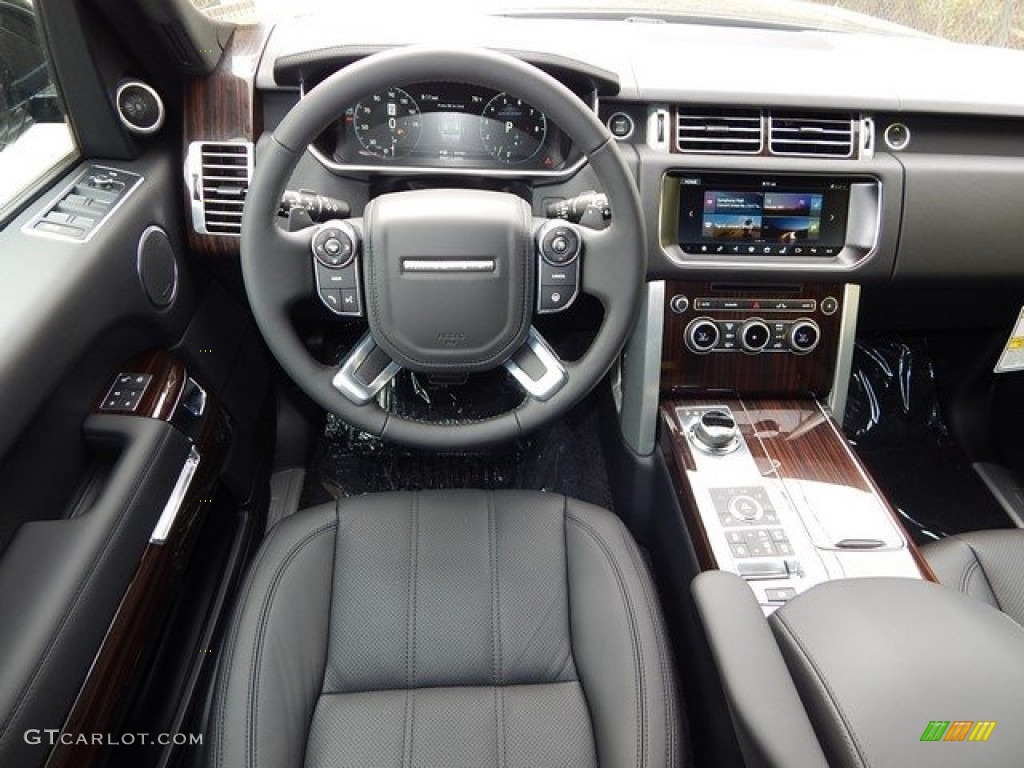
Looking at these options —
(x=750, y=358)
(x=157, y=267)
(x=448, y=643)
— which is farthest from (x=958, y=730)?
(x=157, y=267)

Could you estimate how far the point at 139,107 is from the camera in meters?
1.32

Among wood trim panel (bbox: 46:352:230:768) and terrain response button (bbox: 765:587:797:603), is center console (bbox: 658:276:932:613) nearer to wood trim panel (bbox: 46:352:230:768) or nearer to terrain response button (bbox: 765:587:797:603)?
terrain response button (bbox: 765:587:797:603)

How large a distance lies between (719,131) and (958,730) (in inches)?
42.1

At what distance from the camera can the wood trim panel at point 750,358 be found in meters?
1.53

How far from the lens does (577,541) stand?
1216mm

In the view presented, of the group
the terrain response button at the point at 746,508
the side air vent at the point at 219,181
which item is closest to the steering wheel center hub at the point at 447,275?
the side air vent at the point at 219,181

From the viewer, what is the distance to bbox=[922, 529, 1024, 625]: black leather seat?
48.2 inches

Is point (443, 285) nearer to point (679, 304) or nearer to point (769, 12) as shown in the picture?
point (679, 304)

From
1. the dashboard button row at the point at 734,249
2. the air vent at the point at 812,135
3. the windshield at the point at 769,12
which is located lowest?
the dashboard button row at the point at 734,249

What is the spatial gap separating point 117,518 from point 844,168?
1.35 metres

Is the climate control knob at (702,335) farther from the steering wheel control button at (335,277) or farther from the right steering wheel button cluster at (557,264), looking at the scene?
the steering wheel control button at (335,277)

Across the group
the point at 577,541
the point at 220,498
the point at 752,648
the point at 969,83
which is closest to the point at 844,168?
the point at 969,83

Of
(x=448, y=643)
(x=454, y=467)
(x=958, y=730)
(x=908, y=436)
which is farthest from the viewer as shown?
(x=908, y=436)

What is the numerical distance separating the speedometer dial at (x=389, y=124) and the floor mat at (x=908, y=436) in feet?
4.56
